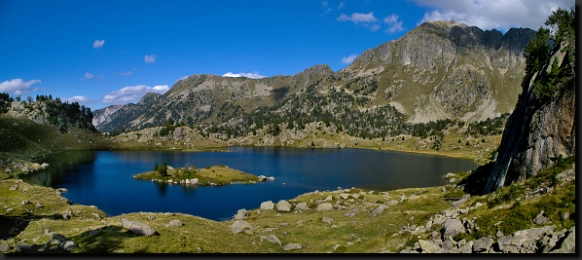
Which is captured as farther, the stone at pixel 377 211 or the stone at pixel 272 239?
the stone at pixel 377 211

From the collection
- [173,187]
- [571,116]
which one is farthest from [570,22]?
[173,187]

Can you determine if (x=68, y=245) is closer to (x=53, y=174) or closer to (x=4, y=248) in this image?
(x=4, y=248)

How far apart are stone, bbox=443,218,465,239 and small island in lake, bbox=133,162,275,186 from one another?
100011 mm

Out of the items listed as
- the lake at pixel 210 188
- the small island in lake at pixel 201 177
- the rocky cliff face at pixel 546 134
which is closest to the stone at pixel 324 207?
the lake at pixel 210 188

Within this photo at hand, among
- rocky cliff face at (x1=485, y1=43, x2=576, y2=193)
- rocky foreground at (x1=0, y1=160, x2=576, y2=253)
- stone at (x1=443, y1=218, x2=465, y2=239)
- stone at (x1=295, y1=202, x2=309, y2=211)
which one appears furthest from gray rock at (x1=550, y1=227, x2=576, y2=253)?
stone at (x1=295, y1=202, x2=309, y2=211)

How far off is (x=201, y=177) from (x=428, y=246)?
109 meters

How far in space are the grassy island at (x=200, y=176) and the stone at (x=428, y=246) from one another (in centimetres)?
10072

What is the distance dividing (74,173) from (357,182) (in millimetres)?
119376

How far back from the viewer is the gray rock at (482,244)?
26.1 metres

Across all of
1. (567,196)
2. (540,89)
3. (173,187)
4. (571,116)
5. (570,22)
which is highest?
(570,22)

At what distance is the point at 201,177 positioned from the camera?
127125 millimetres

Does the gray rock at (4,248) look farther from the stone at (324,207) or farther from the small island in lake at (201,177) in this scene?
the small island in lake at (201,177)

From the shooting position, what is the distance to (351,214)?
197 feet

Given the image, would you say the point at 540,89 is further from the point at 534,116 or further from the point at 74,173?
the point at 74,173
